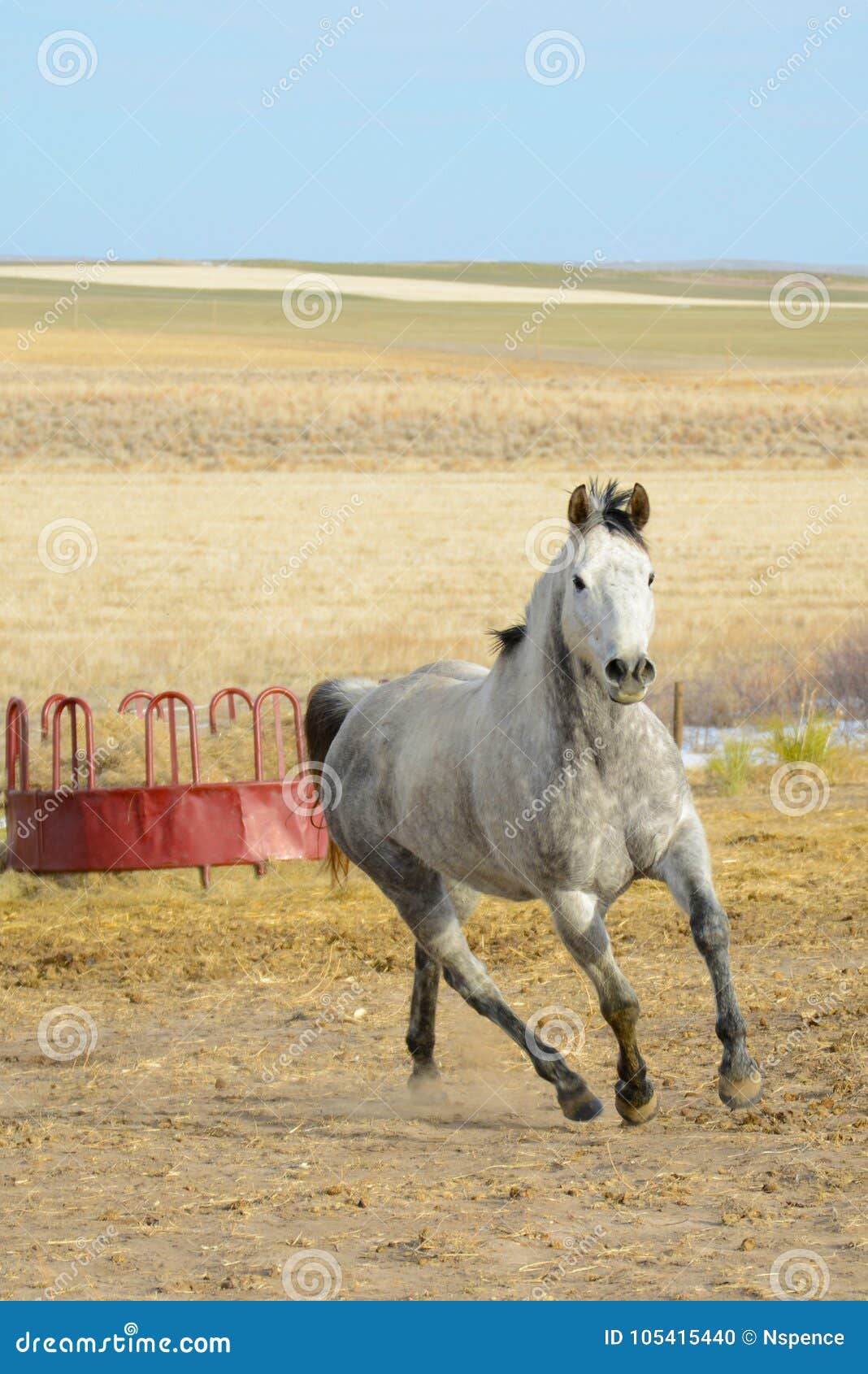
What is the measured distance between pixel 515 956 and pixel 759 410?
52.2 metres

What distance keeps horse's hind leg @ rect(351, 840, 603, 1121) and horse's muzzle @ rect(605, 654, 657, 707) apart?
150 cm

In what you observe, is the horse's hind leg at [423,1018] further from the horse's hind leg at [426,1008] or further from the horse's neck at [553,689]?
the horse's neck at [553,689]

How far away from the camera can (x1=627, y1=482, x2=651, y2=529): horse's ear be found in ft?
18.5

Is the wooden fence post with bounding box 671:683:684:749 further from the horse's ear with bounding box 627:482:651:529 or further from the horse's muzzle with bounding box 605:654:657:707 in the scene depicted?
the horse's muzzle with bounding box 605:654:657:707

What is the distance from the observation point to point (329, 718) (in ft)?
26.8

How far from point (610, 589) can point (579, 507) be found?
1.24 feet

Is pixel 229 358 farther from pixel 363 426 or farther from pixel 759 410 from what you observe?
pixel 759 410

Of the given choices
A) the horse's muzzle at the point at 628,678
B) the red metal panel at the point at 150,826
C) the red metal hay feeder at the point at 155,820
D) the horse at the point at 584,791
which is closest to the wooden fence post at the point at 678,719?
the red metal hay feeder at the point at 155,820

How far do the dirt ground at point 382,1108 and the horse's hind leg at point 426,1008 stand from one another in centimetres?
20

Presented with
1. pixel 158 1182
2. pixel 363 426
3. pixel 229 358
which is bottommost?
pixel 158 1182

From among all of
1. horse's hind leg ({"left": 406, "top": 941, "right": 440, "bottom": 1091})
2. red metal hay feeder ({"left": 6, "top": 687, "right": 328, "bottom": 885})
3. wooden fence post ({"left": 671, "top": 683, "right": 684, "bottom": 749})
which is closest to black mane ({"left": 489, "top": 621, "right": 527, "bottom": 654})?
horse's hind leg ({"left": 406, "top": 941, "right": 440, "bottom": 1091})

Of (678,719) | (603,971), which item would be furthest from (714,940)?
(678,719)

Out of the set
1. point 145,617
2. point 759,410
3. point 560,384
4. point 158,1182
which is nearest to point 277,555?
point 145,617

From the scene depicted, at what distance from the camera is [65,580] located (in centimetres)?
2864
